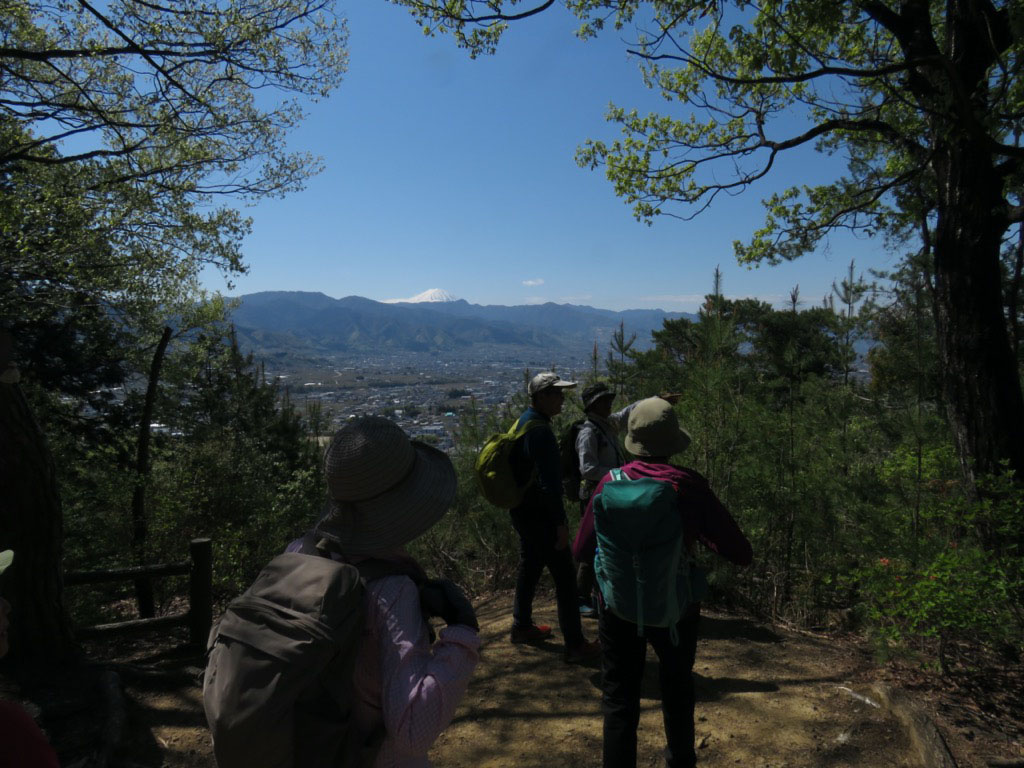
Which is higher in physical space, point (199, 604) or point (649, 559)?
point (649, 559)

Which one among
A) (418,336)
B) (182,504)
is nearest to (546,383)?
(182,504)

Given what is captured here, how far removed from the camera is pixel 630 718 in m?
2.48

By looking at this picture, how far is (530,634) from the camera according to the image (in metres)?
4.23

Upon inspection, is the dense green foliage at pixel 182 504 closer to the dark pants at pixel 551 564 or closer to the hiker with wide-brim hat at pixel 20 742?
the dark pants at pixel 551 564

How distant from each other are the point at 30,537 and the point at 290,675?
10.6 ft

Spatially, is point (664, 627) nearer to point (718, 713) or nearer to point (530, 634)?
point (718, 713)

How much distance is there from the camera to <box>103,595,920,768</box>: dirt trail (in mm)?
3014

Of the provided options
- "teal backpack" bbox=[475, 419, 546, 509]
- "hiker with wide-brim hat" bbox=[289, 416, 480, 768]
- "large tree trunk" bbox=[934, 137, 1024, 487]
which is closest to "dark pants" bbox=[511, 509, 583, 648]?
"teal backpack" bbox=[475, 419, 546, 509]

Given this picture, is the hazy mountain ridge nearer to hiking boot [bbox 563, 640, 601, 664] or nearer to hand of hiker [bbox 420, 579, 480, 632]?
hiking boot [bbox 563, 640, 601, 664]

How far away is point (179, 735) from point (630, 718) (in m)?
2.76

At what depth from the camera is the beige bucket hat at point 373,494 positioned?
151cm

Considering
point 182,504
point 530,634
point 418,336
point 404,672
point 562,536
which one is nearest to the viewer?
point 404,672

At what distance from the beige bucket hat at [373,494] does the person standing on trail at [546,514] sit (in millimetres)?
2116

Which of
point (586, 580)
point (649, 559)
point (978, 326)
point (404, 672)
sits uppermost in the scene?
point (978, 326)
